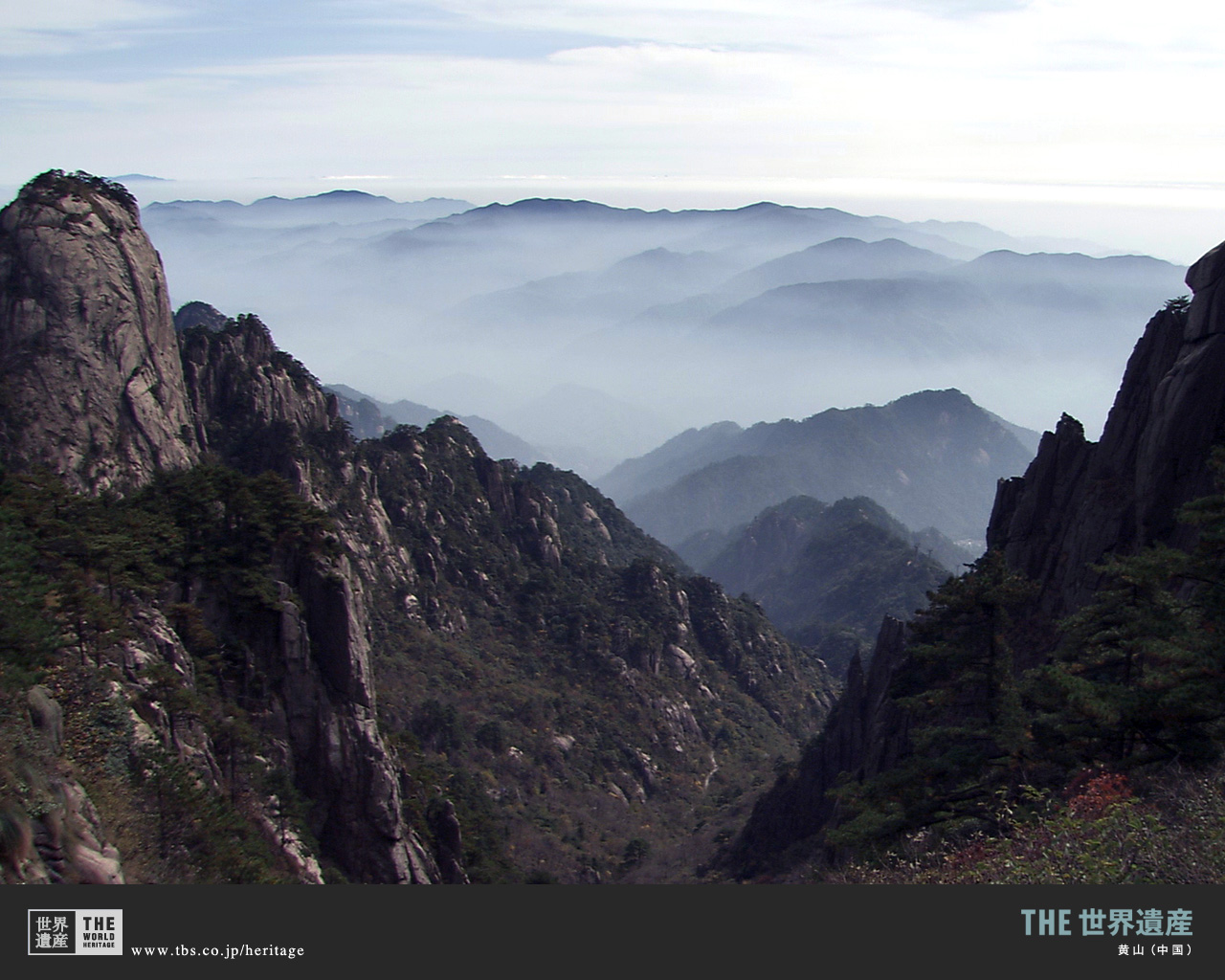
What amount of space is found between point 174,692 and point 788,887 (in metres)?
19.1

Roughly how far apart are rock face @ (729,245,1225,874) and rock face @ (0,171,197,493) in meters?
38.3

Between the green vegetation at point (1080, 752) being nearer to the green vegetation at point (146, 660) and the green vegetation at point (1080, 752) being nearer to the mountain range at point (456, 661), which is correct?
→ the mountain range at point (456, 661)

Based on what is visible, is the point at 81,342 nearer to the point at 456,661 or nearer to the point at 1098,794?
the point at 456,661

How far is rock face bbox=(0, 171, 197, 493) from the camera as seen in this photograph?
1633 inches

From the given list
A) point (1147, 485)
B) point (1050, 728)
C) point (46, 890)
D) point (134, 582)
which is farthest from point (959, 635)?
point (134, 582)

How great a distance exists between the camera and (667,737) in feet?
238

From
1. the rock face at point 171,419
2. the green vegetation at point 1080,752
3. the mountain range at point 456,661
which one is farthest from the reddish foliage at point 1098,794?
the rock face at point 171,419

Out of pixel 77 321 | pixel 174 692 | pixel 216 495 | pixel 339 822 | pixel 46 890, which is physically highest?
pixel 77 321

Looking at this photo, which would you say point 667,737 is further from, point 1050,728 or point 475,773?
point 1050,728

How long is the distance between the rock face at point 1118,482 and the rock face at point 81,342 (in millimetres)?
38306

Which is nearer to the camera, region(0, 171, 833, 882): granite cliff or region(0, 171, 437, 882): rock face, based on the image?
region(0, 171, 833, 882): granite cliff

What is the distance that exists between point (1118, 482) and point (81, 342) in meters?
48.8

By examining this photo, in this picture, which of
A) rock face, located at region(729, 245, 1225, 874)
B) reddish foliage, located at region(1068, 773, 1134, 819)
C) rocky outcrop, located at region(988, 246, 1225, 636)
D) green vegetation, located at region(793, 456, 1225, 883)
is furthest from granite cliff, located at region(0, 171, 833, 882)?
rocky outcrop, located at region(988, 246, 1225, 636)

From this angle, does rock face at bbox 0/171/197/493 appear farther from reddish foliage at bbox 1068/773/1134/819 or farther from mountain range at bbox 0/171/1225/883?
reddish foliage at bbox 1068/773/1134/819
